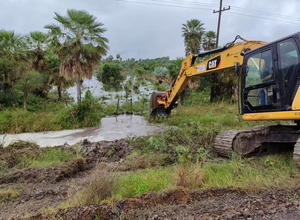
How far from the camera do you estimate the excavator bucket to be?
1286 cm

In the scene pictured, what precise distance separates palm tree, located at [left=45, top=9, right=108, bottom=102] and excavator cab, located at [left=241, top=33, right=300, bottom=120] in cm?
1093

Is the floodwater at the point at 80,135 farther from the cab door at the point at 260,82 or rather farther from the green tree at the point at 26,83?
the green tree at the point at 26,83

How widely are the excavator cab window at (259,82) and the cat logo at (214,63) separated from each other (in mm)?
1863

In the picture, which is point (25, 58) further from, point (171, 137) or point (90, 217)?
point (90, 217)

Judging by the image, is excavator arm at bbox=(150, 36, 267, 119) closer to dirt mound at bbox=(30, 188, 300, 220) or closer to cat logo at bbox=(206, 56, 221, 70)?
cat logo at bbox=(206, 56, 221, 70)

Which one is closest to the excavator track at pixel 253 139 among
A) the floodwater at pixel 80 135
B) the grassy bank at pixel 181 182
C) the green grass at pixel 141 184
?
the grassy bank at pixel 181 182

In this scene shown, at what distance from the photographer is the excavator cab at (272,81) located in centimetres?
485

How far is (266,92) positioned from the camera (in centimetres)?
550

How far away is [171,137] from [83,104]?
7.50 meters

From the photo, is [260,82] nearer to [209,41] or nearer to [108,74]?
[209,41]

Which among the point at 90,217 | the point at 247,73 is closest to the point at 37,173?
the point at 90,217

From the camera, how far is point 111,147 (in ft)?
24.3

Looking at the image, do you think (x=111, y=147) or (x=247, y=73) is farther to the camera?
(x=111, y=147)

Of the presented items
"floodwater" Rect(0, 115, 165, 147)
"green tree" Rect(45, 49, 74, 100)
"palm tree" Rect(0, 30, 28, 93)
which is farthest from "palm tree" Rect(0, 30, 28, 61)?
"floodwater" Rect(0, 115, 165, 147)
